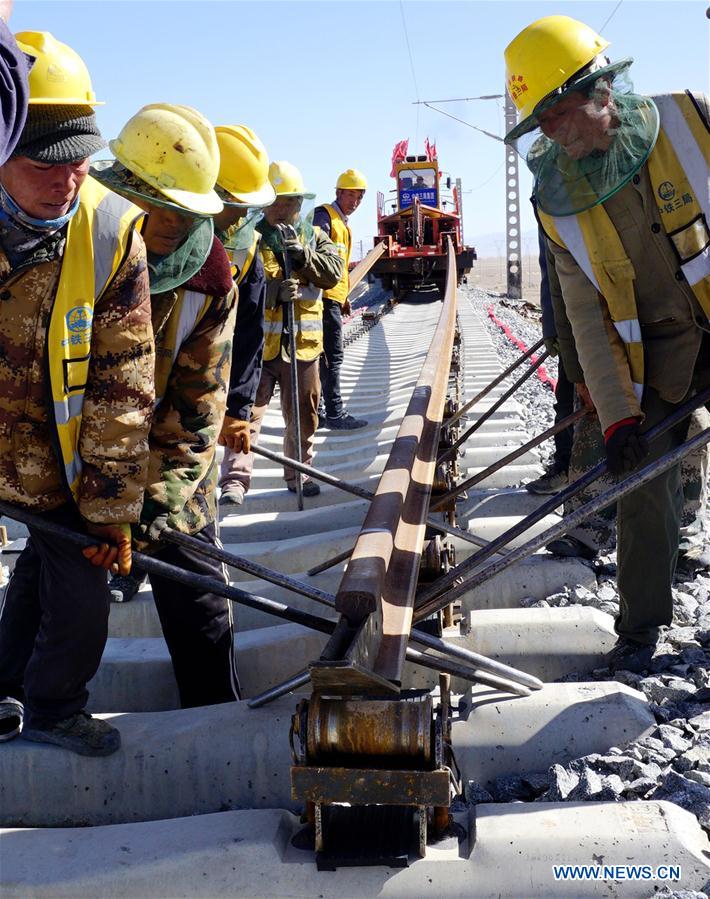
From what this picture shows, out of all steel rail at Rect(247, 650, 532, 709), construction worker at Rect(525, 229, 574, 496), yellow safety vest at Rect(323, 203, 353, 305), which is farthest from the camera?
yellow safety vest at Rect(323, 203, 353, 305)

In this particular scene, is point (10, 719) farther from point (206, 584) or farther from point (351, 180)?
point (351, 180)

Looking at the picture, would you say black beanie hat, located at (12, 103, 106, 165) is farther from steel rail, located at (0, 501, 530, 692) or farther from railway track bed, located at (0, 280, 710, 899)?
railway track bed, located at (0, 280, 710, 899)

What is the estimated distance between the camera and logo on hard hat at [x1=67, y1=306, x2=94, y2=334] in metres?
2.68

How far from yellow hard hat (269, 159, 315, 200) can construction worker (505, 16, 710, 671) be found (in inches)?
104

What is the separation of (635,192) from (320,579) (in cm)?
216

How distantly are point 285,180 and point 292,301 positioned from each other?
753mm

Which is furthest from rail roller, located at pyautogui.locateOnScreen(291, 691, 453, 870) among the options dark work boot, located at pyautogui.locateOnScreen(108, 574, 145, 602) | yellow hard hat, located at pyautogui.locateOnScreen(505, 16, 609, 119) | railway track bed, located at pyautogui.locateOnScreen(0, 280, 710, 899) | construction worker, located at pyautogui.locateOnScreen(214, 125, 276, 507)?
dark work boot, located at pyautogui.locateOnScreen(108, 574, 145, 602)

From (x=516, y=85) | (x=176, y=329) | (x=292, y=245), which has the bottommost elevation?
(x=176, y=329)

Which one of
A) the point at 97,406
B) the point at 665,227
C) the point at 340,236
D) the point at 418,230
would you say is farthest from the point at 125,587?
the point at 418,230

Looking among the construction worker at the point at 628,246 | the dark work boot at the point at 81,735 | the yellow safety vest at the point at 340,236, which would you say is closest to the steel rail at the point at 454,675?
the dark work boot at the point at 81,735

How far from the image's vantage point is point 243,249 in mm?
4383

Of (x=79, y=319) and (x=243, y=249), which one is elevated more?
(x=243, y=249)

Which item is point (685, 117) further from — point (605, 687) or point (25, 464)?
point (25, 464)

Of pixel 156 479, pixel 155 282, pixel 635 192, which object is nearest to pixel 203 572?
pixel 156 479
